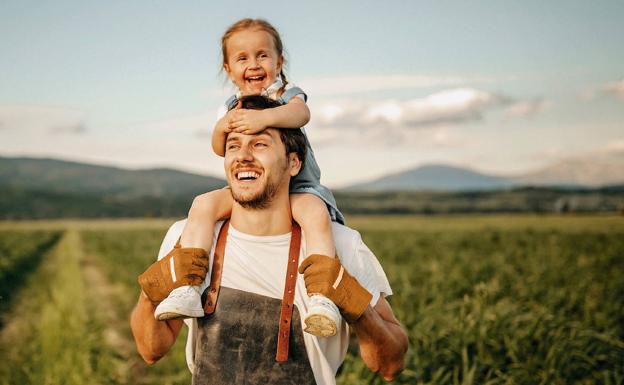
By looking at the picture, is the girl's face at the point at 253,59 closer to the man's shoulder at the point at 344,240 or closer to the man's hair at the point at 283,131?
the man's hair at the point at 283,131

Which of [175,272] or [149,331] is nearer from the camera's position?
[175,272]

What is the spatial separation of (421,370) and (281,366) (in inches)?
118

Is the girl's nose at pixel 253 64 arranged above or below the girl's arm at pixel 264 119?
above

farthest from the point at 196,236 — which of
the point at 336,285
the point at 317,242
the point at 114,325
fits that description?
the point at 114,325

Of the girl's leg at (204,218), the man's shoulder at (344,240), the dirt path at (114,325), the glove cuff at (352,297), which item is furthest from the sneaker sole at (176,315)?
the dirt path at (114,325)

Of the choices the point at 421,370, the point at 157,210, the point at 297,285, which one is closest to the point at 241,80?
the point at 297,285

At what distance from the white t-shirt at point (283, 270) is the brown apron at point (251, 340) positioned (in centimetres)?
4

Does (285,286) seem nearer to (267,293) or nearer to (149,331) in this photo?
(267,293)

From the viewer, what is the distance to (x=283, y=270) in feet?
7.95

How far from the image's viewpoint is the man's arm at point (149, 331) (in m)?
2.45

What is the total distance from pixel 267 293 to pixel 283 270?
0.12 m

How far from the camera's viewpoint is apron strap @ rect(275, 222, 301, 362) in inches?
91.0

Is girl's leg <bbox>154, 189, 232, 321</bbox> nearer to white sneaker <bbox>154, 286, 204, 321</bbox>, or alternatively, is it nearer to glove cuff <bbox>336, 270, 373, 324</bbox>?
white sneaker <bbox>154, 286, 204, 321</bbox>

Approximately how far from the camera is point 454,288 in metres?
8.73
